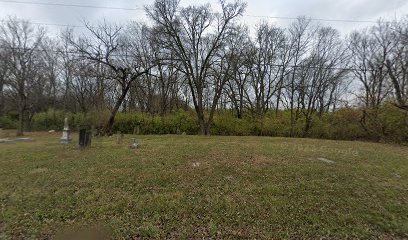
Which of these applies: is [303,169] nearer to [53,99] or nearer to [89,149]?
[89,149]

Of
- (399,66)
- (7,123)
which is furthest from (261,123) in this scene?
(7,123)

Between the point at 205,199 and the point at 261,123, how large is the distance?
19.4 meters

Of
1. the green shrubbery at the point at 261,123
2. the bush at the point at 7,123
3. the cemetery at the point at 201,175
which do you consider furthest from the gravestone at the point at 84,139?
the bush at the point at 7,123

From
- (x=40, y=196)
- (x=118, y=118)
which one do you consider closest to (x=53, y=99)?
(x=118, y=118)

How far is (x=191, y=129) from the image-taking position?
23391 mm

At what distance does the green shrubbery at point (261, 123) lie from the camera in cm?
1819

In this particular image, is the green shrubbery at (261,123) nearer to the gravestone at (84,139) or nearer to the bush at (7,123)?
the bush at (7,123)

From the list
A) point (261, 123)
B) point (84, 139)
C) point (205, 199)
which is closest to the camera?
point (205, 199)

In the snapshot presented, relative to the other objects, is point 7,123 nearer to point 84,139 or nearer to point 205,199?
point 84,139

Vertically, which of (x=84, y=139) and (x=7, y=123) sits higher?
(x=7, y=123)

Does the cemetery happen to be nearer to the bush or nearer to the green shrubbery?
the green shrubbery

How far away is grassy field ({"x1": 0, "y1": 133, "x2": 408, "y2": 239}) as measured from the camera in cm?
405

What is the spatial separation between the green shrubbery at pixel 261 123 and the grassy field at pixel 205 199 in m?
12.4

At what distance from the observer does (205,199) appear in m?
4.97
